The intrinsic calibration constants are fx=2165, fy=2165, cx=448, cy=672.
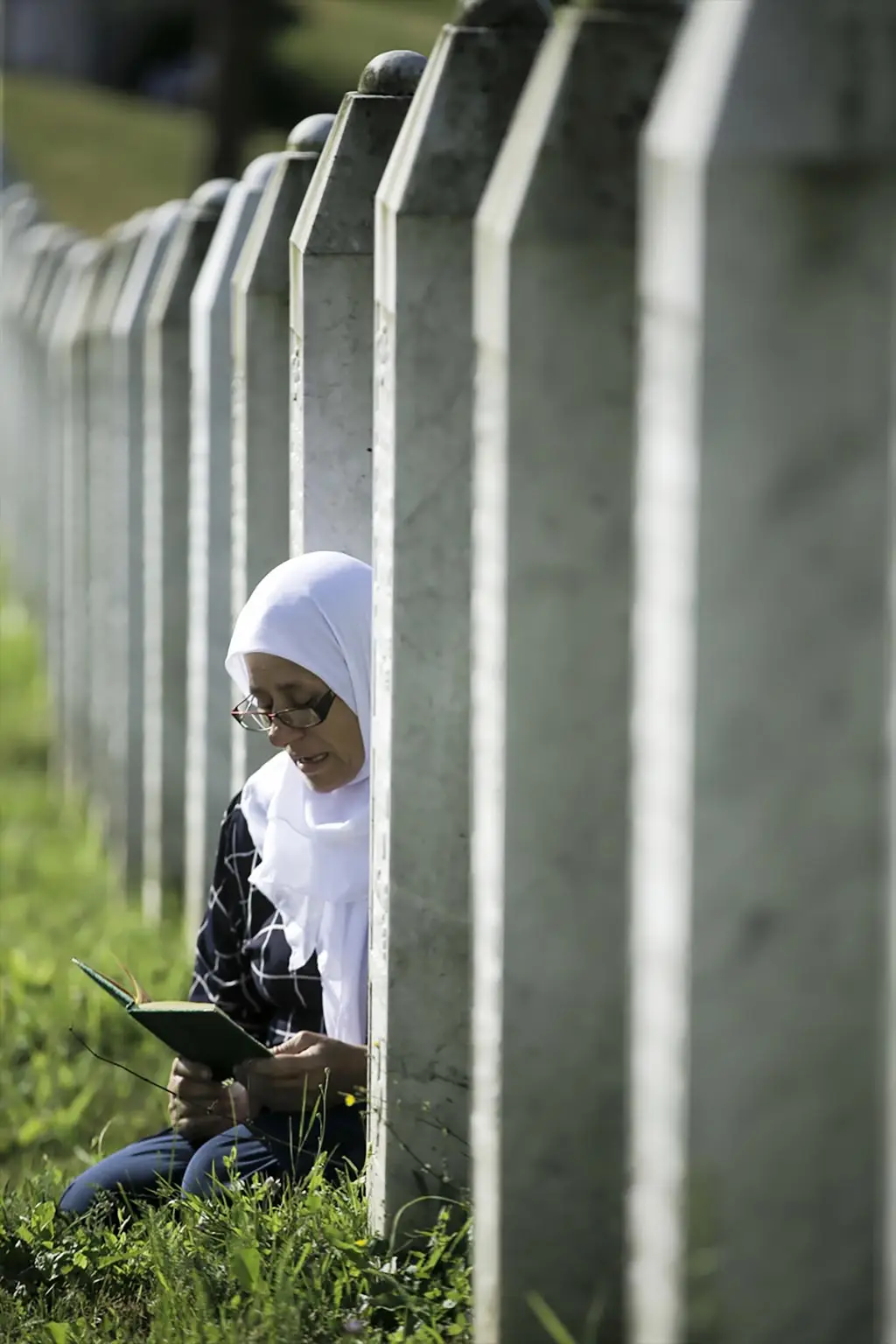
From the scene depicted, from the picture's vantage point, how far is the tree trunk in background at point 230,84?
3050cm

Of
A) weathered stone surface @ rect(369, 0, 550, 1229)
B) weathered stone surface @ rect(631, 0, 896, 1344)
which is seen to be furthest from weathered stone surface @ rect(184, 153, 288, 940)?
weathered stone surface @ rect(631, 0, 896, 1344)

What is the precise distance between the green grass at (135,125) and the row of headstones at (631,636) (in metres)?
30.2

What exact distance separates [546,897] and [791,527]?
0.78m

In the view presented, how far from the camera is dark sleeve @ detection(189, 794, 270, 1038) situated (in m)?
4.44

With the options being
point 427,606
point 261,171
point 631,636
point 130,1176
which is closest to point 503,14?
point 427,606

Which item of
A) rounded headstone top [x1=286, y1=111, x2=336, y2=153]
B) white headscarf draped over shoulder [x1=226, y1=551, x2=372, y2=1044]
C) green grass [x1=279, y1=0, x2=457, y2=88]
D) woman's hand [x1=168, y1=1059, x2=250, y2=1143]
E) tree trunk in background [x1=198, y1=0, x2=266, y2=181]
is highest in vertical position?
green grass [x1=279, y1=0, x2=457, y2=88]

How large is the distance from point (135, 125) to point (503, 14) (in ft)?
133

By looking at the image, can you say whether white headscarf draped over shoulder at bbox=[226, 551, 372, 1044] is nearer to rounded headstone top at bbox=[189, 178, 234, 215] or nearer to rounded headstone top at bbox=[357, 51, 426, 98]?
rounded headstone top at bbox=[357, 51, 426, 98]

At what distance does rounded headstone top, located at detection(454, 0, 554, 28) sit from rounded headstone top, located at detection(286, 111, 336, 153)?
4.96ft

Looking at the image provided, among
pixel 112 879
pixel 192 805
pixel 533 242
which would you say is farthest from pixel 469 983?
pixel 112 879

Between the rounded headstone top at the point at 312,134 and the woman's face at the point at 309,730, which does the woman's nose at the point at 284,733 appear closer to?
the woman's face at the point at 309,730

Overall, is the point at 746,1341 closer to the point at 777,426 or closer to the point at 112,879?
the point at 777,426

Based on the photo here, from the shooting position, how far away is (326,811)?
13.9ft

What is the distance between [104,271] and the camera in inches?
366
